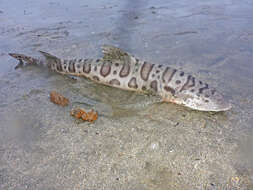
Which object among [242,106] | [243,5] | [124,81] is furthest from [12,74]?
[243,5]

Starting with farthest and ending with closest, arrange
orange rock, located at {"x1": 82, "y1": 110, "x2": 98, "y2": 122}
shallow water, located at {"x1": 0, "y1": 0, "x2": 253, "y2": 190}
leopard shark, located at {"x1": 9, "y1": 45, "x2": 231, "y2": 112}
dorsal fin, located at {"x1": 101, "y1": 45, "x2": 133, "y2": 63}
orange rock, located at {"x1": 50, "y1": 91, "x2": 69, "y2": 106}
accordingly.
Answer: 1. dorsal fin, located at {"x1": 101, "y1": 45, "x2": 133, "y2": 63}
2. orange rock, located at {"x1": 50, "y1": 91, "x2": 69, "y2": 106}
3. leopard shark, located at {"x1": 9, "y1": 45, "x2": 231, "y2": 112}
4. orange rock, located at {"x1": 82, "y1": 110, "x2": 98, "y2": 122}
5. shallow water, located at {"x1": 0, "y1": 0, "x2": 253, "y2": 190}

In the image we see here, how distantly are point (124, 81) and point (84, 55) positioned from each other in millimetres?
1842

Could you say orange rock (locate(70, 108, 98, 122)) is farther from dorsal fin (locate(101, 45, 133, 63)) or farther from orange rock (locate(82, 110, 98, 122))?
dorsal fin (locate(101, 45, 133, 63))

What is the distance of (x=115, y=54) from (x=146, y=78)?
2.51 ft

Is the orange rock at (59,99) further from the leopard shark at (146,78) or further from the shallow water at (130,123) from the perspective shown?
the leopard shark at (146,78)

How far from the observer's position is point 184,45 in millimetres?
5988

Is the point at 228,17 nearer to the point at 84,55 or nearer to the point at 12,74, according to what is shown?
the point at 84,55

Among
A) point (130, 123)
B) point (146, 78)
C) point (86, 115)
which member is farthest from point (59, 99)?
point (146, 78)

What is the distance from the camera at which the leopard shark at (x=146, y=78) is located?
374 centimetres

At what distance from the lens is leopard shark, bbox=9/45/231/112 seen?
3745mm

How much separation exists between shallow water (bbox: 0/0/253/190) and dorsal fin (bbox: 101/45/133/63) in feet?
2.01

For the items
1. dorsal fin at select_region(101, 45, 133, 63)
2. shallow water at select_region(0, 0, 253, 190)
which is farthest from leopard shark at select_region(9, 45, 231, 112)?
shallow water at select_region(0, 0, 253, 190)

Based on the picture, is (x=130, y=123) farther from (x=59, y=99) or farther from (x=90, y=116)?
(x=59, y=99)

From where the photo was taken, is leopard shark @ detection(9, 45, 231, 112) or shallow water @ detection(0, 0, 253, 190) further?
leopard shark @ detection(9, 45, 231, 112)
